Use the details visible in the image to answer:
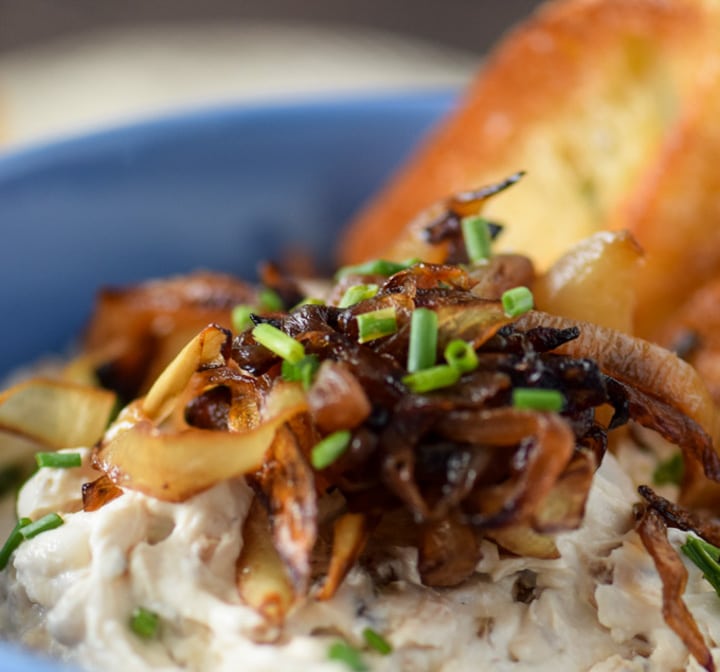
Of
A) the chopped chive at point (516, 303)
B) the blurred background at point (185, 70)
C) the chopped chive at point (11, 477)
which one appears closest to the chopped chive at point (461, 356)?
the chopped chive at point (516, 303)

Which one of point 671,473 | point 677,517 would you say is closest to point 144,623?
point 677,517

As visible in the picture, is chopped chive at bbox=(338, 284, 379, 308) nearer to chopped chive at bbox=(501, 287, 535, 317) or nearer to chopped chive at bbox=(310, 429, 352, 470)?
chopped chive at bbox=(501, 287, 535, 317)

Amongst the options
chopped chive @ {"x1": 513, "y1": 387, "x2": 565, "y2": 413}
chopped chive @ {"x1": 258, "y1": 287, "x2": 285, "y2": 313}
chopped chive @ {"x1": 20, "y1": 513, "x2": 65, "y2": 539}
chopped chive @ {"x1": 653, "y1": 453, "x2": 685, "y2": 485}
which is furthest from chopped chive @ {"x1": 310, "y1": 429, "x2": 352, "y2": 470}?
chopped chive @ {"x1": 653, "y1": 453, "x2": 685, "y2": 485}

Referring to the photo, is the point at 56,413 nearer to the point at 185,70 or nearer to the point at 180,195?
the point at 180,195

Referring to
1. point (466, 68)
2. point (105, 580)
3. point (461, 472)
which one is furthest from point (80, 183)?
point (466, 68)

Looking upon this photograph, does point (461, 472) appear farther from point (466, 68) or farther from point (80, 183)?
point (466, 68)

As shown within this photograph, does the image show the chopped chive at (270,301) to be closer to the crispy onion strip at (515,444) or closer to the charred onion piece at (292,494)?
the charred onion piece at (292,494)
